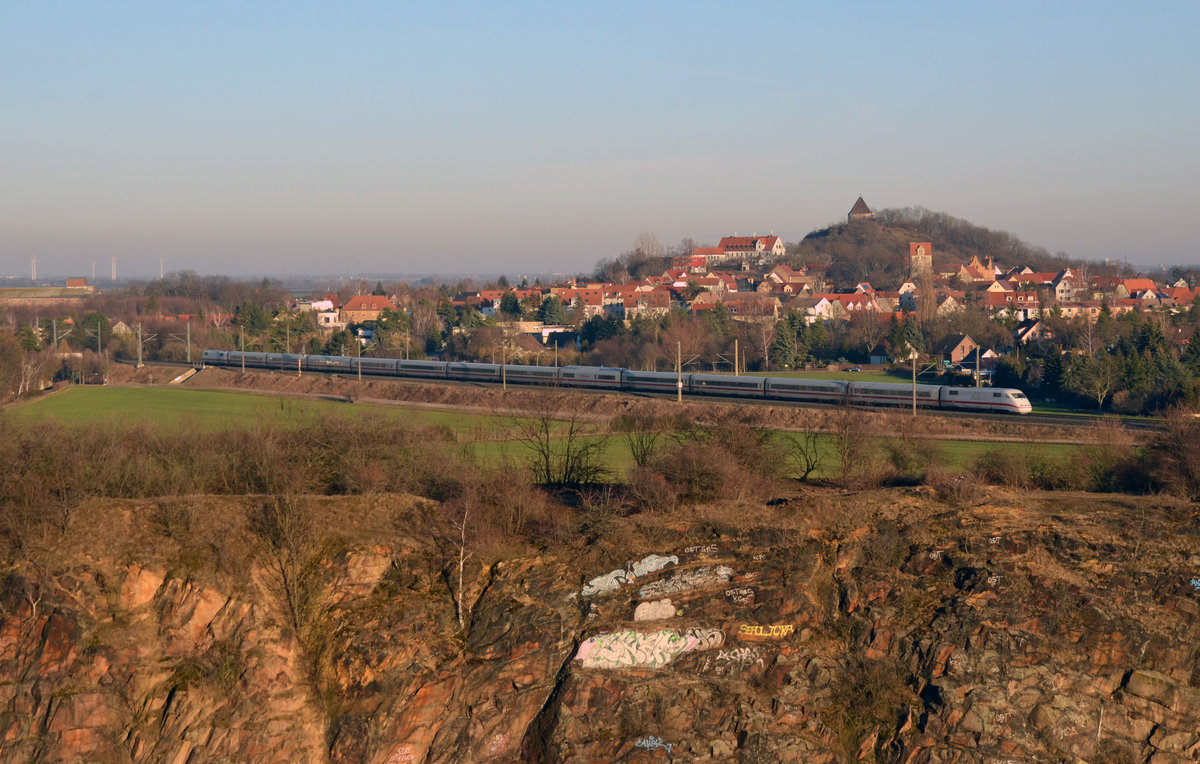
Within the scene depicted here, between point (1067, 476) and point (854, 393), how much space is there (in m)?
27.3

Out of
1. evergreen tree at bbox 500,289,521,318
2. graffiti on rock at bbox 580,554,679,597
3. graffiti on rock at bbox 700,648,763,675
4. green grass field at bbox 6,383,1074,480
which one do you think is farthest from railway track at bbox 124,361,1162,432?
evergreen tree at bbox 500,289,521,318

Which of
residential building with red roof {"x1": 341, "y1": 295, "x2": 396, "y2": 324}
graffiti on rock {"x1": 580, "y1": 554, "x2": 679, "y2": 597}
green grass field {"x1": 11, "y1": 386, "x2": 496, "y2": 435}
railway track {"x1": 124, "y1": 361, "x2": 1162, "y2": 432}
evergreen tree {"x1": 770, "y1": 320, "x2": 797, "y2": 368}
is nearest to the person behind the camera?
graffiti on rock {"x1": 580, "y1": 554, "x2": 679, "y2": 597}

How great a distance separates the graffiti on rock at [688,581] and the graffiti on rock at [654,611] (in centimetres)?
28

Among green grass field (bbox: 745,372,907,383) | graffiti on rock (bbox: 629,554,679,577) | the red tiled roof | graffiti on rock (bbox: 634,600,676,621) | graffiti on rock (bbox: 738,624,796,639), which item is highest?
the red tiled roof

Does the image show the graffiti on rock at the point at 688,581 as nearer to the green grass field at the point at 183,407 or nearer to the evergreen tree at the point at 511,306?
the green grass field at the point at 183,407

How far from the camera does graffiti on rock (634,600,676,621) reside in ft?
70.5

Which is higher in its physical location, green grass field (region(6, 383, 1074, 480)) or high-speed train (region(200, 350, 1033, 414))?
high-speed train (region(200, 350, 1033, 414))

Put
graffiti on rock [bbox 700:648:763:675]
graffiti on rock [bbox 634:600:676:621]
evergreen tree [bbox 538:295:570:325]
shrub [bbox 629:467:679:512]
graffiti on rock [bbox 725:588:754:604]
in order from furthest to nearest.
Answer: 1. evergreen tree [bbox 538:295:570:325]
2. shrub [bbox 629:467:679:512]
3. graffiti on rock [bbox 725:588:754:604]
4. graffiti on rock [bbox 634:600:676:621]
5. graffiti on rock [bbox 700:648:763:675]

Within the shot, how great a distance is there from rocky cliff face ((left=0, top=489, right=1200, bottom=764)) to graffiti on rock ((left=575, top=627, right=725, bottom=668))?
0.04 m

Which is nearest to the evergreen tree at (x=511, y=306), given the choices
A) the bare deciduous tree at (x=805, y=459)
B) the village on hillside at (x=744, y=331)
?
the village on hillside at (x=744, y=331)

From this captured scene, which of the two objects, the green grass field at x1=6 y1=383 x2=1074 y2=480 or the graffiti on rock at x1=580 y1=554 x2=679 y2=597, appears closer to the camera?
the graffiti on rock at x1=580 y1=554 x2=679 y2=597

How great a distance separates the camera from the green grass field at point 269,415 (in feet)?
123

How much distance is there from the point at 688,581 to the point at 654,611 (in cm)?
113

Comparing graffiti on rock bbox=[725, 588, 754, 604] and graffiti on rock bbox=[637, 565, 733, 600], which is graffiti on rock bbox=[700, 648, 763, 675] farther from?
graffiti on rock bbox=[637, 565, 733, 600]
